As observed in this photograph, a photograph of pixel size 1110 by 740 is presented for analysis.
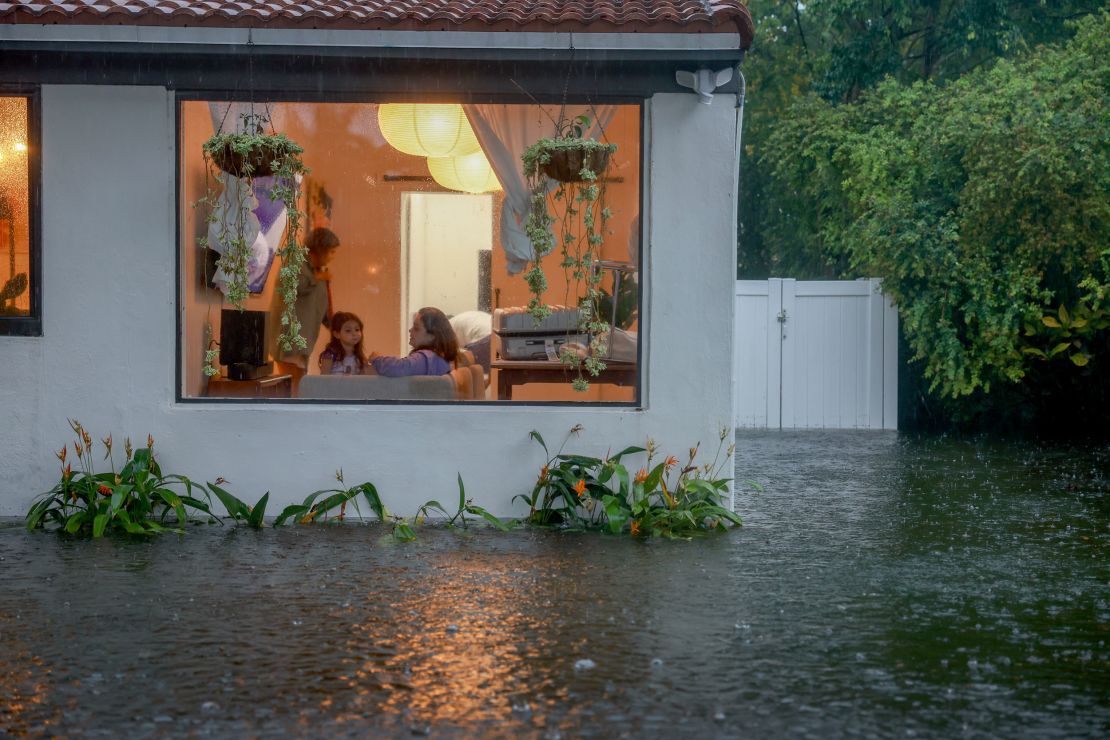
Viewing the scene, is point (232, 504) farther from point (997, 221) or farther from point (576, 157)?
point (997, 221)

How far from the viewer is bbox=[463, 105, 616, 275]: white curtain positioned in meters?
9.79

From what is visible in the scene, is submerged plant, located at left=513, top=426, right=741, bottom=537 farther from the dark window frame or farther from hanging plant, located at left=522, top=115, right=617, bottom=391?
the dark window frame

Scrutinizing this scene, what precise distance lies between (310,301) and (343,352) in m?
0.42

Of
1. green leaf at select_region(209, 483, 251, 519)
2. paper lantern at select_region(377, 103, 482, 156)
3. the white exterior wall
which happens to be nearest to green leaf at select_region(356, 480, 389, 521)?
the white exterior wall

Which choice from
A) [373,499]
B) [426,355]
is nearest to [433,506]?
[373,499]

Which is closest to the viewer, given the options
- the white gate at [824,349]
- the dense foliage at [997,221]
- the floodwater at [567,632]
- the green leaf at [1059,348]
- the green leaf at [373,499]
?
the floodwater at [567,632]

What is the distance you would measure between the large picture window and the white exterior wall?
19cm

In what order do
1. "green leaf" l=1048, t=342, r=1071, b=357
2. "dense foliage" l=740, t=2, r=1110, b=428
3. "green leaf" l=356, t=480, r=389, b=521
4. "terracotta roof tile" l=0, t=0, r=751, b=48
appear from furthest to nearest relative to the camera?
"green leaf" l=1048, t=342, r=1071, b=357
"dense foliage" l=740, t=2, r=1110, b=428
"green leaf" l=356, t=480, r=389, b=521
"terracotta roof tile" l=0, t=0, r=751, b=48

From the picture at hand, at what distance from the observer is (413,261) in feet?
32.5

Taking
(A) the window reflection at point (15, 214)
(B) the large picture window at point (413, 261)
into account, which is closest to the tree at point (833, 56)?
(B) the large picture window at point (413, 261)

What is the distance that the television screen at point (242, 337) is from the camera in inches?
391

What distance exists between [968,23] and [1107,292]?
366 inches

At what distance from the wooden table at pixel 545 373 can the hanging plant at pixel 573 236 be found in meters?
0.07

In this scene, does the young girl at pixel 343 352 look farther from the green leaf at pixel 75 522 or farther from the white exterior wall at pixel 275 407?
the green leaf at pixel 75 522
